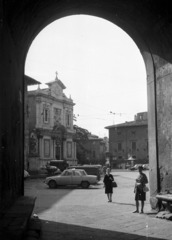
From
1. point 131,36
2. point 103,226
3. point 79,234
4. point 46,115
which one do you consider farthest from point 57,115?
point 79,234

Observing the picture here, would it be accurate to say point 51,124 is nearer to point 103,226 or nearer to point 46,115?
point 46,115

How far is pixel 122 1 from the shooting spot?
9.21 metres

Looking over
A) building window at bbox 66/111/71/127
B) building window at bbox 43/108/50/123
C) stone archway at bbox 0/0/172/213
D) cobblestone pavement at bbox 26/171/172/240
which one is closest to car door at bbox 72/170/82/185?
cobblestone pavement at bbox 26/171/172/240

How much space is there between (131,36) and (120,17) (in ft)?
3.33

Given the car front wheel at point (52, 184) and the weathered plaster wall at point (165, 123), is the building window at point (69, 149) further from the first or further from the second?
the weathered plaster wall at point (165, 123)

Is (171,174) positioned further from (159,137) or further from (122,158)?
(122,158)

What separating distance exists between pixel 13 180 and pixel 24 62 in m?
3.56

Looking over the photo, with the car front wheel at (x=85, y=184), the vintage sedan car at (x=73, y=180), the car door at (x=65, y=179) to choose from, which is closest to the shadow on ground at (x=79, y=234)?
the car front wheel at (x=85, y=184)

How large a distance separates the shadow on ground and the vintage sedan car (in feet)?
54.3

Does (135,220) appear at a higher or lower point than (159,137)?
lower

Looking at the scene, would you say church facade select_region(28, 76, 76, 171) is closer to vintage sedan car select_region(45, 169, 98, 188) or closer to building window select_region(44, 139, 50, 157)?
building window select_region(44, 139, 50, 157)

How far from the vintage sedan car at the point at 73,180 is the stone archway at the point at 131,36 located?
14.9 m

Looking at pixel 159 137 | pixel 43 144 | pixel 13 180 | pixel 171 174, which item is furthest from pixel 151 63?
pixel 43 144

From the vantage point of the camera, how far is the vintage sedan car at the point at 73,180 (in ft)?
83.9
